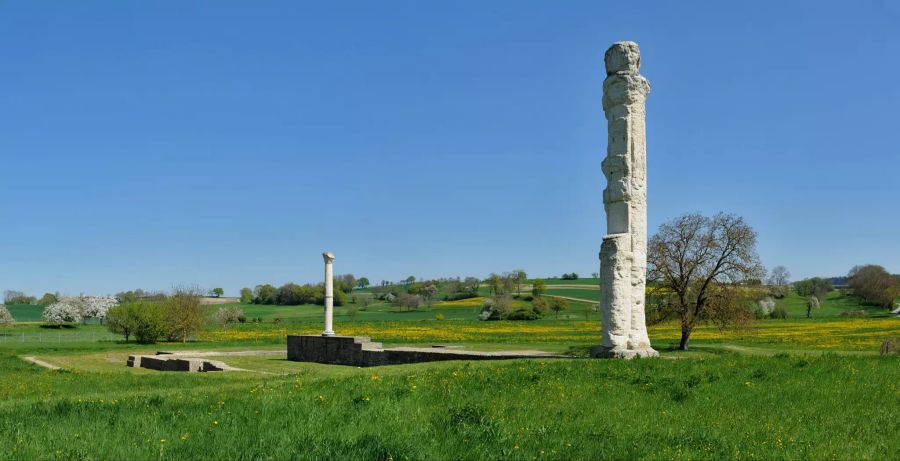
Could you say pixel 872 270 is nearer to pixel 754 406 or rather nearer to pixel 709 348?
pixel 709 348

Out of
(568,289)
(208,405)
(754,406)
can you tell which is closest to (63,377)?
(208,405)

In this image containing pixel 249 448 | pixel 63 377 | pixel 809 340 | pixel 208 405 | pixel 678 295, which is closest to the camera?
pixel 249 448

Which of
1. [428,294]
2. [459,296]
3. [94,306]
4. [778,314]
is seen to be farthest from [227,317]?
[459,296]

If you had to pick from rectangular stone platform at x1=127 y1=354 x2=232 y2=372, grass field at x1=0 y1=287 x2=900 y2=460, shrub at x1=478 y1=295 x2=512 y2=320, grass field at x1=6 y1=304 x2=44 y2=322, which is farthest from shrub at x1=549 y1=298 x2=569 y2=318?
grass field at x1=6 y1=304 x2=44 y2=322

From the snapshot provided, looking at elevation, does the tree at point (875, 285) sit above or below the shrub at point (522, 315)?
above

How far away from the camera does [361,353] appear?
94.7ft

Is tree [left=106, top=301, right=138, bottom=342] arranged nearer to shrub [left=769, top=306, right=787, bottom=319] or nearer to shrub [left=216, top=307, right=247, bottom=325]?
shrub [left=216, top=307, right=247, bottom=325]

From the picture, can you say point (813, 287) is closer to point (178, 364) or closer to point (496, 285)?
point (496, 285)

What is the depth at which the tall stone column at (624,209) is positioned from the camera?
66.2ft

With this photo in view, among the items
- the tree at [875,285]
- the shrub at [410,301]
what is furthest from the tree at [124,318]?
the tree at [875,285]

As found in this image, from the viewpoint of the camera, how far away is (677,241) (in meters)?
31.5

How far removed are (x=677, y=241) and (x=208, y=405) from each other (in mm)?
25303

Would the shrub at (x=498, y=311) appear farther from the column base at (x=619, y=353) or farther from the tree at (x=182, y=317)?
the column base at (x=619, y=353)

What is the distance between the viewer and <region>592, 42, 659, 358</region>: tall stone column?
66.2 feet
